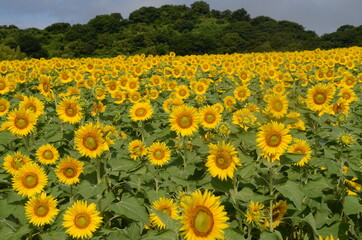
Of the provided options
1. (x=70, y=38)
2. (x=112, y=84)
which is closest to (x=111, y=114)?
(x=112, y=84)

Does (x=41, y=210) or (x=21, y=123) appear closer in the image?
(x=41, y=210)

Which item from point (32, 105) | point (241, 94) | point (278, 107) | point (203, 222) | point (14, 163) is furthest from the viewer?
point (241, 94)

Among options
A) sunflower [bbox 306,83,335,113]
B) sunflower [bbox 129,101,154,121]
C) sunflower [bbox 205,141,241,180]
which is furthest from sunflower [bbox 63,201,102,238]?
sunflower [bbox 306,83,335,113]

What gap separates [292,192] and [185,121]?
Answer: 4.99ft

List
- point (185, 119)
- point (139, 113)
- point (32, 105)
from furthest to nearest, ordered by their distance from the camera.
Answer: point (139, 113) → point (32, 105) → point (185, 119)

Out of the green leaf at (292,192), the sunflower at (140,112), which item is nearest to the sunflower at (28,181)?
the sunflower at (140,112)

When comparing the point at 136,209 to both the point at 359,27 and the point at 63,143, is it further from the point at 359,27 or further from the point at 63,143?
the point at 359,27

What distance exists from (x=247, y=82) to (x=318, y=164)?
22.2 ft

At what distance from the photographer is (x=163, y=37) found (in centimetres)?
3731

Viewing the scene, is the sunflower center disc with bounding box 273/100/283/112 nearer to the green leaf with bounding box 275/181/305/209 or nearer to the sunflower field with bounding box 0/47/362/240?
the sunflower field with bounding box 0/47/362/240

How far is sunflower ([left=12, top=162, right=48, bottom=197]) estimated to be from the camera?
124 inches

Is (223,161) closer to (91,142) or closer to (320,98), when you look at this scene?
(91,142)

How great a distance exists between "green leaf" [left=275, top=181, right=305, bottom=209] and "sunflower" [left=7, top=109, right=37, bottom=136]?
299cm

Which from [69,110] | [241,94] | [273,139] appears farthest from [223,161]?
[241,94]
